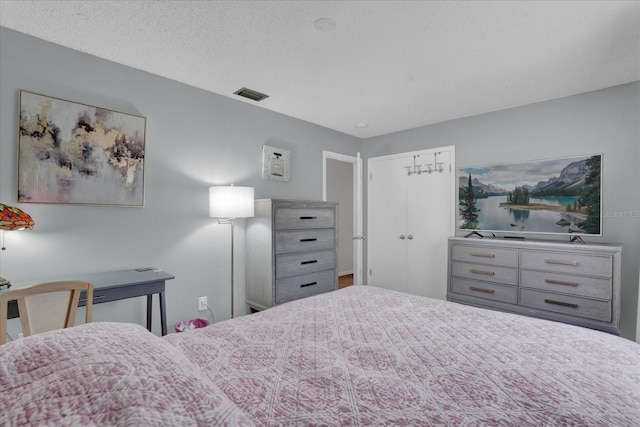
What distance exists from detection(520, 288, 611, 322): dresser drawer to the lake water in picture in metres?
0.74

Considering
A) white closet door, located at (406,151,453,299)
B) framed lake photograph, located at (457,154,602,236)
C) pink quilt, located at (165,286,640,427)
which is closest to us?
pink quilt, located at (165,286,640,427)

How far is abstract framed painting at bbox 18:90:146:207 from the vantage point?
7.04 feet

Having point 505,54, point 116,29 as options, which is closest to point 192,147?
point 116,29

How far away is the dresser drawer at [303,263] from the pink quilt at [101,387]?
225 centimetres

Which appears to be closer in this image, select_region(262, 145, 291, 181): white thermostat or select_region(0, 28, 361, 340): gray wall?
select_region(0, 28, 361, 340): gray wall

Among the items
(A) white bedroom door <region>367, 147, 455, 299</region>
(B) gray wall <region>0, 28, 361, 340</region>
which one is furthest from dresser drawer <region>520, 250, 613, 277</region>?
(B) gray wall <region>0, 28, 361, 340</region>

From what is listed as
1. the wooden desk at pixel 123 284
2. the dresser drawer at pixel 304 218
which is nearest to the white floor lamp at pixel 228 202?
the dresser drawer at pixel 304 218

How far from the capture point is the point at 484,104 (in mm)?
3398

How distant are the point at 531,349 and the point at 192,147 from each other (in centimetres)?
294

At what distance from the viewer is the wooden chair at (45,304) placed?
154cm

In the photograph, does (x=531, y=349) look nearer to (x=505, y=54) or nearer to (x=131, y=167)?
(x=505, y=54)

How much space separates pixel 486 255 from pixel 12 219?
3.79 metres

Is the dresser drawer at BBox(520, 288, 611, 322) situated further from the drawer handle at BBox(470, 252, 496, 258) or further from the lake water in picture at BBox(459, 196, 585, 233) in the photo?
the lake water in picture at BBox(459, 196, 585, 233)

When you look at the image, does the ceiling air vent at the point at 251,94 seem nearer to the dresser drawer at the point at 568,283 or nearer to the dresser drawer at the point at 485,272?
the dresser drawer at the point at 485,272
